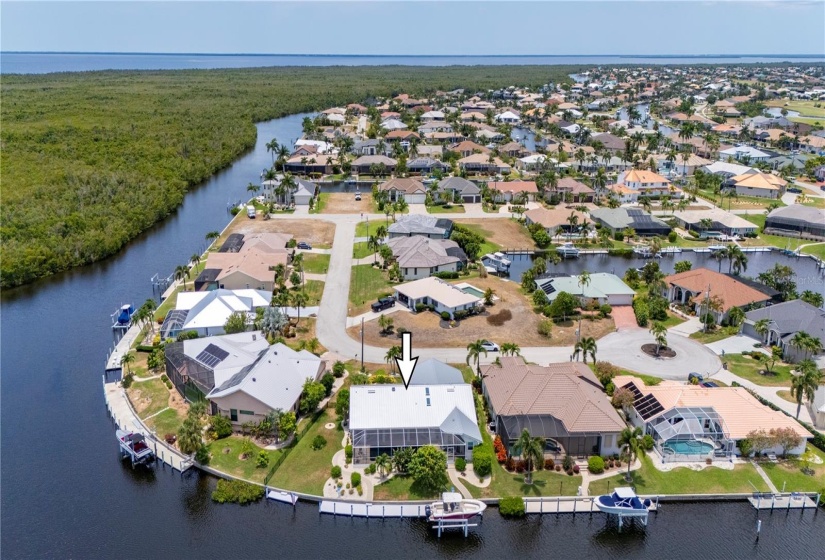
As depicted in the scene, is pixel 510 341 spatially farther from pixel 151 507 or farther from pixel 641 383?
pixel 151 507

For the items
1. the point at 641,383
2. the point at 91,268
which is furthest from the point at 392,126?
the point at 641,383

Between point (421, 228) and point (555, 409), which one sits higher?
point (421, 228)

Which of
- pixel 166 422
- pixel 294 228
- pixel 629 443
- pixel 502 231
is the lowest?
pixel 166 422

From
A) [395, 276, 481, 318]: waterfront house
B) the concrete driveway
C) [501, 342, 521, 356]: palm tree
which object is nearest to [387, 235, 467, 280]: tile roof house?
[395, 276, 481, 318]: waterfront house

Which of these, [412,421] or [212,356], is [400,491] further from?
[212,356]

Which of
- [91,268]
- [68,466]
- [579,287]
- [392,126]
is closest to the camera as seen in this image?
[68,466]

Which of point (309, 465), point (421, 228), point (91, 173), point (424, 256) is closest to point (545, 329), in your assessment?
point (424, 256)

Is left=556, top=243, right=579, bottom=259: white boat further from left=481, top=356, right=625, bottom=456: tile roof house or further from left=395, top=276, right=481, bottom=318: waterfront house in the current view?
left=481, top=356, right=625, bottom=456: tile roof house
